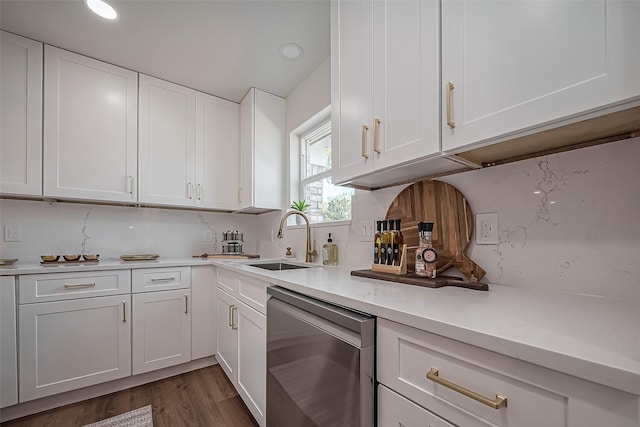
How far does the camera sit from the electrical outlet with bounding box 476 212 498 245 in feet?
3.60

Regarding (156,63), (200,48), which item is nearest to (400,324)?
(200,48)

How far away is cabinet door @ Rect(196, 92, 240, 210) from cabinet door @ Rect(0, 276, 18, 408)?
1.31m

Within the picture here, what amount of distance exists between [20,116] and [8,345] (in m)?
1.50

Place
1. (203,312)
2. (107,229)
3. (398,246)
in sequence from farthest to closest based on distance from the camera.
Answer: (107,229), (203,312), (398,246)

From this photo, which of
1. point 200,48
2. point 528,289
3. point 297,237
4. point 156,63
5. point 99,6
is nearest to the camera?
point 528,289

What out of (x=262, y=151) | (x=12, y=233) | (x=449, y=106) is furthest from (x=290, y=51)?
(x=12, y=233)

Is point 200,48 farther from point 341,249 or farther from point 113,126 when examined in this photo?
point 341,249

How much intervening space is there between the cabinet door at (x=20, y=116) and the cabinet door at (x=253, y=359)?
1748 mm

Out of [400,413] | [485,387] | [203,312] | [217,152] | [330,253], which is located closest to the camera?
[485,387]

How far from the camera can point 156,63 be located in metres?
2.23

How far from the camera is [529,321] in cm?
62

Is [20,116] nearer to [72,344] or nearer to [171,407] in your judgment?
[72,344]

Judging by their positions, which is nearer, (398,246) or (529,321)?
(529,321)

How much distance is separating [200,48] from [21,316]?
2.11 metres
